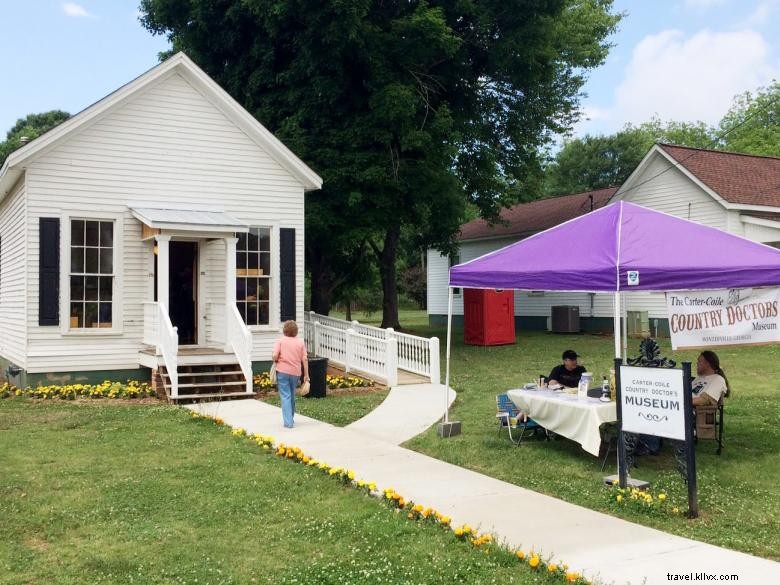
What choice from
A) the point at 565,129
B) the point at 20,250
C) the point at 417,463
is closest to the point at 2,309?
the point at 20,250

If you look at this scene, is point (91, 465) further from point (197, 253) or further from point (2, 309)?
point (2, 309)

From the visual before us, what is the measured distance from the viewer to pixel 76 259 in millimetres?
14273

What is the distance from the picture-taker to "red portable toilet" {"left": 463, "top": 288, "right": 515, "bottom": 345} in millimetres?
23891

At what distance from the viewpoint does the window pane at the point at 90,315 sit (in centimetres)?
1439

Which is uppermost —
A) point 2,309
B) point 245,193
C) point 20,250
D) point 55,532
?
point 245,193

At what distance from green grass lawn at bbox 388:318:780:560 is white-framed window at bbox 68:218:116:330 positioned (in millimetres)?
7111

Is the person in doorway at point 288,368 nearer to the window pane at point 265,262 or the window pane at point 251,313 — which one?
the window pane at point 251,313

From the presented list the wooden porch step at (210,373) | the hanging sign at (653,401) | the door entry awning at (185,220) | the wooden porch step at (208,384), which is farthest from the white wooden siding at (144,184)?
the hanging sign at (653,401)

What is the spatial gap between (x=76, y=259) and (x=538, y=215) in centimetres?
2288

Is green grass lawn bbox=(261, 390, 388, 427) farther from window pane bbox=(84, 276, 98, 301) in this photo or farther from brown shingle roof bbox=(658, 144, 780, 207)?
brown shingle roof bbox=(658, 144, 780, 207)

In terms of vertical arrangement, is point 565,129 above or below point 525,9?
below

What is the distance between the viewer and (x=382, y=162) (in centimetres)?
1969

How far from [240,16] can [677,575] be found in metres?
19.6

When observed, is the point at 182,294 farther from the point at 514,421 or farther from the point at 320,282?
the point at 514,421
